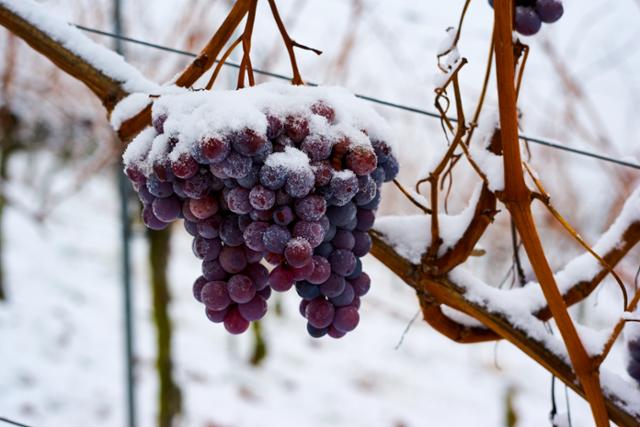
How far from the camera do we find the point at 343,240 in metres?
0.49

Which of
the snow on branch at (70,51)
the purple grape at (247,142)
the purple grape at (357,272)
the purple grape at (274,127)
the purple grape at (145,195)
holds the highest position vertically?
the snow on branch at (70,51)

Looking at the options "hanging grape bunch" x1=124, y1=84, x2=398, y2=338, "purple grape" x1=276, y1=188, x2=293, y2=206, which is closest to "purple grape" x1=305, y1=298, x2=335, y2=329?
"hanging grape bunch" x1=124, y1=84, x2=398, y2=338

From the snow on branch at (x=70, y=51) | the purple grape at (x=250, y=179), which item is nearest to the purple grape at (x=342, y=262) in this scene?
the purple grape at (x=250, y=179)

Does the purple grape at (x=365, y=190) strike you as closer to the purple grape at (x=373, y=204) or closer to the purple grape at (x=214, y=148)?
the purple grape at (x=373, y=204)

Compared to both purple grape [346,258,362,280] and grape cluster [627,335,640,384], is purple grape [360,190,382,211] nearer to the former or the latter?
purple grape [346,258,362,280]

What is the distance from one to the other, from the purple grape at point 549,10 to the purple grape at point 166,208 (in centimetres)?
46

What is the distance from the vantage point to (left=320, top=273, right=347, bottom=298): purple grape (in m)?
0.49

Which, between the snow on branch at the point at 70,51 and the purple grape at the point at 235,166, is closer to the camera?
the purple grape at the point at 235,166

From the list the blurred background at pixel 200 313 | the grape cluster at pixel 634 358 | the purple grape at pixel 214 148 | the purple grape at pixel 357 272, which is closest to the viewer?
the purple grape at pixel 214 148

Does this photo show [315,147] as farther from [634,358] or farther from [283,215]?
[634,358]

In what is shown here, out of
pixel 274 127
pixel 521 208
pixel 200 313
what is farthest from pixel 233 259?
pixel 200 313

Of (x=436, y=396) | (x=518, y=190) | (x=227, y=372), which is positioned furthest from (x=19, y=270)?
(x=518, y=190)

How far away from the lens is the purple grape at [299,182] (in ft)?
1.40

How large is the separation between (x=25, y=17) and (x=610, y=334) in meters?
0.73
